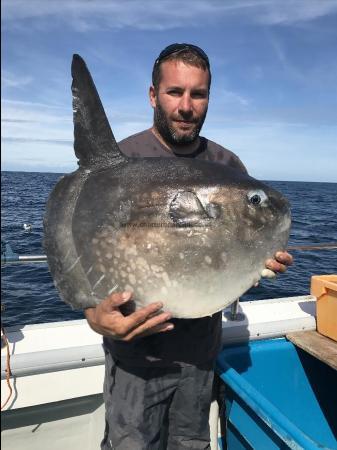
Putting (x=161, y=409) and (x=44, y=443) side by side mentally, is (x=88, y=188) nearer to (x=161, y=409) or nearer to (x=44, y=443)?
(x=161, y=409)

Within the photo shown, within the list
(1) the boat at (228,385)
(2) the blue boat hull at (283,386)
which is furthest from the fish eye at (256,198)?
(2) the blue boat hull at (283,386)

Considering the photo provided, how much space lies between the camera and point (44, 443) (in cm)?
323

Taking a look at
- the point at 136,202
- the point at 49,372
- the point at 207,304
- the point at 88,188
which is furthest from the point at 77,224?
the point at 49,372

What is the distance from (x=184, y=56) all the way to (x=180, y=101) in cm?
24

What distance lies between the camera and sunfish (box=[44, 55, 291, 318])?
1.78 meters

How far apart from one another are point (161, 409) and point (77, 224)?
1.26 metres

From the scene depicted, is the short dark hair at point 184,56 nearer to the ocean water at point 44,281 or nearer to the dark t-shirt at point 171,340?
the dark t-shirt at point 171,340

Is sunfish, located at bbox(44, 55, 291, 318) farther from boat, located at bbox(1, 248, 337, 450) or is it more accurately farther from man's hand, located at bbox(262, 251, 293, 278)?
boat, located at bbox(1, 248, 337, 450)

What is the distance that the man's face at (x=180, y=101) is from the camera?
2289mm

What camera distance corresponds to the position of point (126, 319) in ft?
6.02

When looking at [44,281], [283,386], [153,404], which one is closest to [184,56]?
[153,404]

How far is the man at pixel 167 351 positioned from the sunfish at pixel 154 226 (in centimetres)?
47

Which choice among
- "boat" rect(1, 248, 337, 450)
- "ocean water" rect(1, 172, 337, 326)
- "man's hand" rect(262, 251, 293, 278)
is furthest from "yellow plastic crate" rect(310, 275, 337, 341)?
"ocean water" rect(1, 172, 337, 326)

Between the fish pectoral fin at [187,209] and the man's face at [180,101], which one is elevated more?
the man's face at [180,101]
